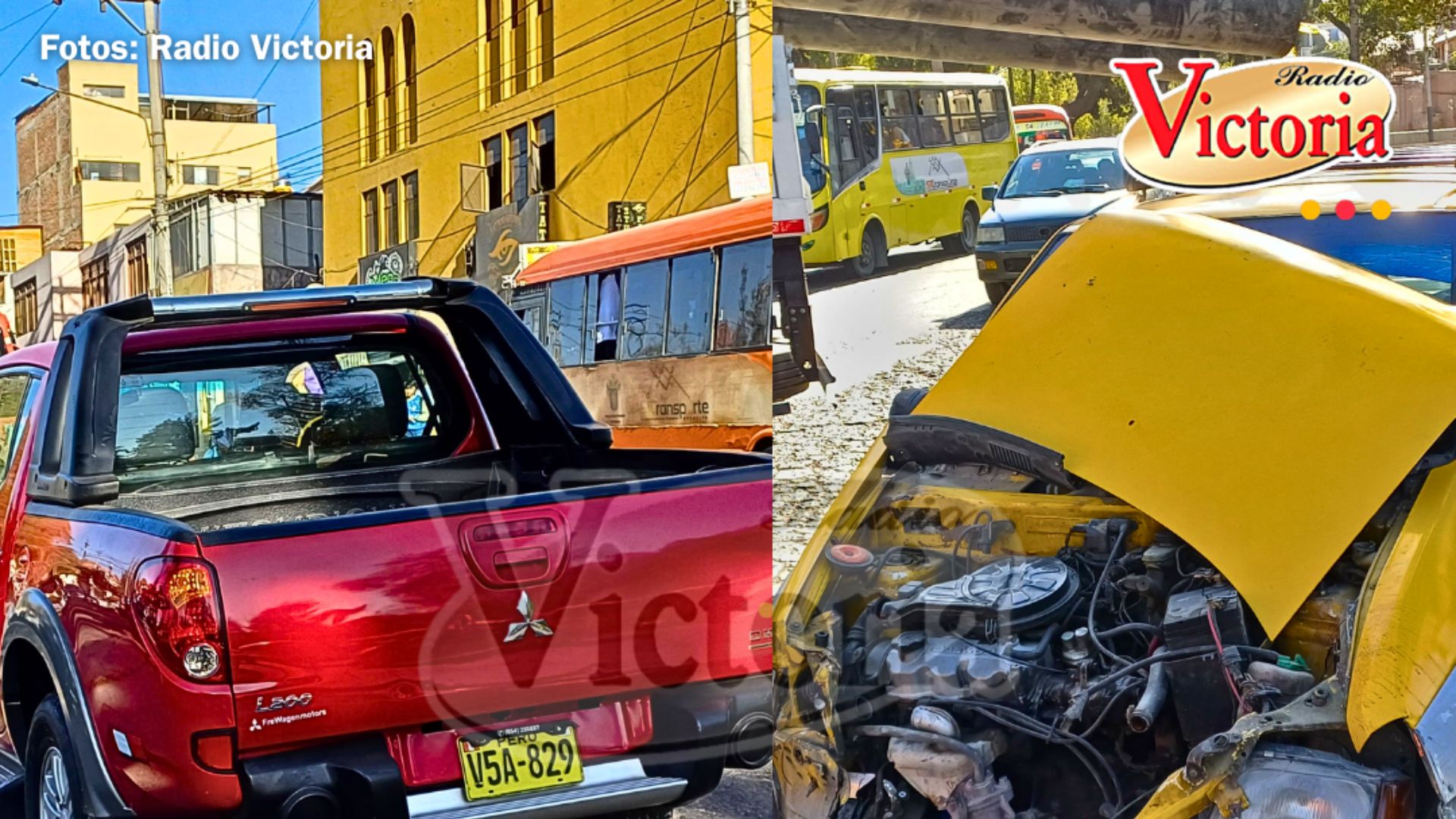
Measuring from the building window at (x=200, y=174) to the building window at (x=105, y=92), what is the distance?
0.30m

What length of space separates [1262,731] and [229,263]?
3203 millimetres

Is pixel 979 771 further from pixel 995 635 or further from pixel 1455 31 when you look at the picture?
pixel 1455 31

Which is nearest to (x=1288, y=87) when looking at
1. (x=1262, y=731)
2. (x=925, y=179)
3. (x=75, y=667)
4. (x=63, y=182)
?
(x=925, y=179)

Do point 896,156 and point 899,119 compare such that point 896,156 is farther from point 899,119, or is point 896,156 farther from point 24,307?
point 24,307

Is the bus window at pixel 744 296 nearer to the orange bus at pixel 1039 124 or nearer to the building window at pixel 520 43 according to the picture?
the orange bus at pixel 1039 124

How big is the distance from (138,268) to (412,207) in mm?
844

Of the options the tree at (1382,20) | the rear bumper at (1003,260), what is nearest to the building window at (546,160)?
the rear bumper at (1003,260)

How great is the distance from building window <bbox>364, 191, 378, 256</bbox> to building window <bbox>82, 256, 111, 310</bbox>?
30.2 inches

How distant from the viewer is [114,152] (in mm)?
4594

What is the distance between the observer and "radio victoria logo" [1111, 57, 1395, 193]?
2.85 meters

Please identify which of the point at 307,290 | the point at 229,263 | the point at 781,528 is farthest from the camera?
the point at 229,263

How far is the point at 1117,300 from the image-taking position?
321 cm

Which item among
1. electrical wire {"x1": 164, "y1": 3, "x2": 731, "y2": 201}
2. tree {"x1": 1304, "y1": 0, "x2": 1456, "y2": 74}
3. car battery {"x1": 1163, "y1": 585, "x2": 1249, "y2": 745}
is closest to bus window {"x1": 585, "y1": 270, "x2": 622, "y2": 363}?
electrical wire {"x1": 164, "y1": 3, "x2": 731, "y2": 201}

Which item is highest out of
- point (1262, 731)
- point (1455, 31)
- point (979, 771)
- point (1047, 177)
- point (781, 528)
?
point (1455, 31)
